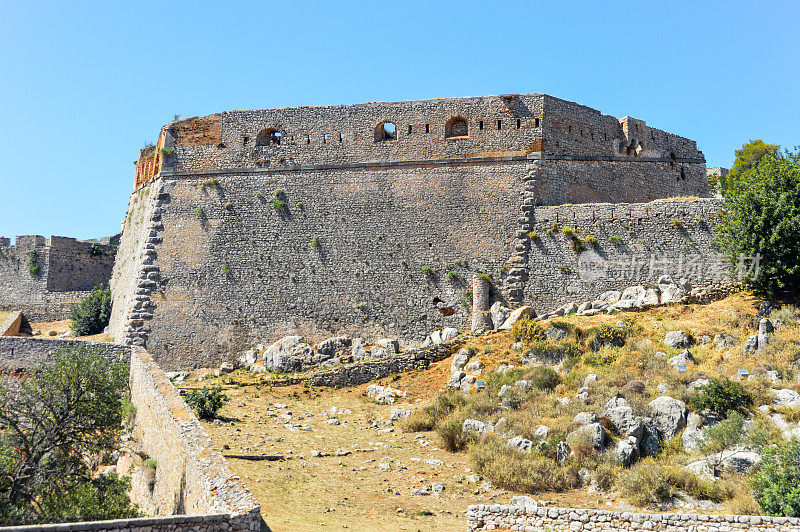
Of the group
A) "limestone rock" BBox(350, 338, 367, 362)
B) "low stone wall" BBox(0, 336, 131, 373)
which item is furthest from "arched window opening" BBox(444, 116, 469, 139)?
"low stone wall" BBox(0, 336, 131, 373)

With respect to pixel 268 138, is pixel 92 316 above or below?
below

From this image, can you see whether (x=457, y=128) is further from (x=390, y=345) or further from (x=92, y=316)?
(x=92, y=316)

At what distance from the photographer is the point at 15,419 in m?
13.0

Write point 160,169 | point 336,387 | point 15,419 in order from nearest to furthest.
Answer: point 15,419, point 336,387, point 160,169

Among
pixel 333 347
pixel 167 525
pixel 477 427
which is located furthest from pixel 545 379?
pixel 167 525

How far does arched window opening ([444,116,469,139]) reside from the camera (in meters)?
24.9

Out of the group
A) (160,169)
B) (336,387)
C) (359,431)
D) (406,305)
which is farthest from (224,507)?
(160,169)

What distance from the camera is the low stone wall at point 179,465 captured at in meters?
9.38

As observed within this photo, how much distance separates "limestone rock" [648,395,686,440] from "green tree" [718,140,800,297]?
6.07 metres

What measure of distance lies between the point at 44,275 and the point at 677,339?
2941 cm

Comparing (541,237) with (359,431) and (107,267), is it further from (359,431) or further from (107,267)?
(107,267)

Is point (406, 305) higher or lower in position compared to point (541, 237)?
lower

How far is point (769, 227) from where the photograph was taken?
711 inches

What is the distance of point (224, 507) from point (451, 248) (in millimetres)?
15724
